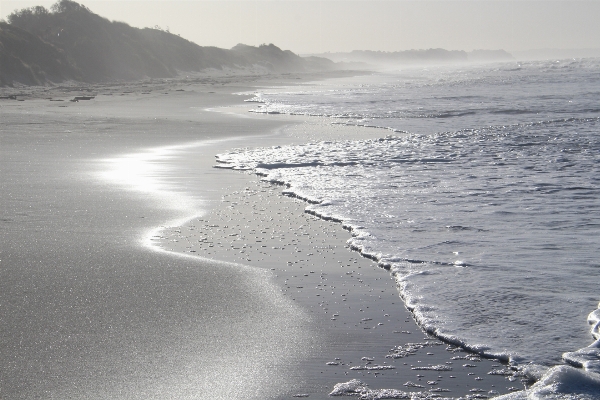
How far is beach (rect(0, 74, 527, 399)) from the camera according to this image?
329 centimetres

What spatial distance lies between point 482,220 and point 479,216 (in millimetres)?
176

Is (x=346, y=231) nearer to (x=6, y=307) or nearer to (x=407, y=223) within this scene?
(x=407, y=223)

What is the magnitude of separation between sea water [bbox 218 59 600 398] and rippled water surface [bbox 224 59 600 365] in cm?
1

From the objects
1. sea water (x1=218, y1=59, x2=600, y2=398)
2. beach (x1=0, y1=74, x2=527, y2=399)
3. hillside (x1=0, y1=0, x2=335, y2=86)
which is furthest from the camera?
hillside (x1=0, y1=0, x2=335, y2=86)

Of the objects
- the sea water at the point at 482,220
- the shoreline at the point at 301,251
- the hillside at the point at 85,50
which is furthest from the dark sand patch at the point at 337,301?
the hillside at the point at 85,50

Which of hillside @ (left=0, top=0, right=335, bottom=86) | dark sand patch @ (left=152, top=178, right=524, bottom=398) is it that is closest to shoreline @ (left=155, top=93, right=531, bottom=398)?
dark sand patch @ (left=152, top=178, right=524, bottom=398)

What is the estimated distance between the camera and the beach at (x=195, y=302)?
329 centimetres

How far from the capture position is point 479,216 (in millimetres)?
6656

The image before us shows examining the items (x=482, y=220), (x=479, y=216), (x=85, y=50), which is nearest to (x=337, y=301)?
(x=482, y=220)

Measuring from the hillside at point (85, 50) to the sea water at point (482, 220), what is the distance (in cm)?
3139

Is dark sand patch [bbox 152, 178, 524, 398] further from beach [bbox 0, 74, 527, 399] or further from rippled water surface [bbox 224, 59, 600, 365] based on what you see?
rippled water surface [bbox 224, 59, 600, 365]

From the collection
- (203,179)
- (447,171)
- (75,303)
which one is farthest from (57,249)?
(447,171)

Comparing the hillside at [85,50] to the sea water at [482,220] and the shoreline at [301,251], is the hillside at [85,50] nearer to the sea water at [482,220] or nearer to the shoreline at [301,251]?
the sea water at [482,220]

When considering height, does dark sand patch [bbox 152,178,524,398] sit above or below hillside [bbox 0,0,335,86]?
below
